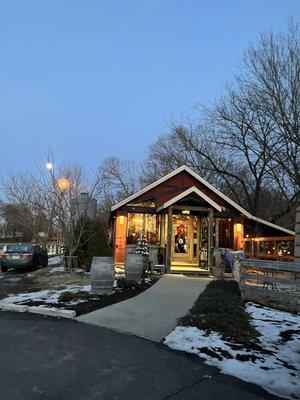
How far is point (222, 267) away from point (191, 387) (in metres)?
13.7

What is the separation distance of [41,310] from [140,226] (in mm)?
12829

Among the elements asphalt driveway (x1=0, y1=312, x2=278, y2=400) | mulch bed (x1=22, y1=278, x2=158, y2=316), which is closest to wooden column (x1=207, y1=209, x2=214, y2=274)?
mulch bed (x1=22, y1=278, x2=158, y2=316)

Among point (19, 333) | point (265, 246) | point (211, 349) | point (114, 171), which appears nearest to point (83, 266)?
point (265, 246)

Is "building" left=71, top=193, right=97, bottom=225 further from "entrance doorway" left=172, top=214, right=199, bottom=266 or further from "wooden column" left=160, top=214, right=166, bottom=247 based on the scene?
"entrance doorway" left=172, top=214, right=199, bottom=266

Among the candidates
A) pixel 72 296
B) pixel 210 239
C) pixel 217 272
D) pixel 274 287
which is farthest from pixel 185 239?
pixel 72 296

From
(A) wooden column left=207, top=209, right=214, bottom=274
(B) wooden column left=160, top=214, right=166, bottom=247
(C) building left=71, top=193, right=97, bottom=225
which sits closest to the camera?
(A) wooden column left=207, top=209, right=214, bottom=274

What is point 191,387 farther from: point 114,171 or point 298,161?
point 114,171

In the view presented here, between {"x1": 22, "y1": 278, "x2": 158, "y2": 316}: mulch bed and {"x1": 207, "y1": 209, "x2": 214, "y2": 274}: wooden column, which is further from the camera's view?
{"x1": 207, "y1": 209, "x2": 214, "y2": 274}: wooden column

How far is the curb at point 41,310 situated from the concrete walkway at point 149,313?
1.12ft

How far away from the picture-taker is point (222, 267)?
18781 mm

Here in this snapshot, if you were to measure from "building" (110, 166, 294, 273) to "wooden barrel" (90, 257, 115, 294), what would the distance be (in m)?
7.68

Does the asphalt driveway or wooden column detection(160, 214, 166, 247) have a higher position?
wooden column detection(160, 214, 166, 247)

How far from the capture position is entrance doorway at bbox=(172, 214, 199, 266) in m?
21.8

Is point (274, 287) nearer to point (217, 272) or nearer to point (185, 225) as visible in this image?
point (217, 272)
